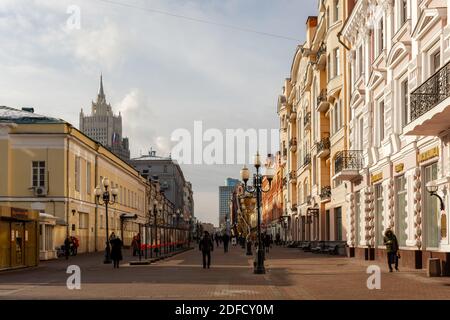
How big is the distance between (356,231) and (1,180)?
78.0 ft

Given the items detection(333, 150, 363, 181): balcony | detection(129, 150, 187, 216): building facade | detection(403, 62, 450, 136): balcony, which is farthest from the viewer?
detection(129, 150, 187, 216): building facade

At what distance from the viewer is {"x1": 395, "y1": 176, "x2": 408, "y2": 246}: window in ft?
88.0

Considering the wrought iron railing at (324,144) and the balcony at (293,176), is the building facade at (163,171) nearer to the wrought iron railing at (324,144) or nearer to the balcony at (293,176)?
the balcony at (293,176)

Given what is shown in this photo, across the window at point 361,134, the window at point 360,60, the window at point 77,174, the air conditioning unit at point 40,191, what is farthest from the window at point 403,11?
the window at point 77,174

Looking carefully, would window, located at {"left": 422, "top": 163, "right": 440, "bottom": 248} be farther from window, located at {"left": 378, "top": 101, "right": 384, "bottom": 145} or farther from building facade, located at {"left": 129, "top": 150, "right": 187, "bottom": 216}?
building facade, located at {"left": 129, "top": 150, "right": 187, "bottom": 216}

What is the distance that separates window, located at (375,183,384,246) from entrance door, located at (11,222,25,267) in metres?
14.3

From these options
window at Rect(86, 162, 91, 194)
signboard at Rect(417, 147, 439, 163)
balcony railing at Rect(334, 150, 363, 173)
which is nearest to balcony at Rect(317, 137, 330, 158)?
balcony railing at Rect(334, 150, 363, 173)

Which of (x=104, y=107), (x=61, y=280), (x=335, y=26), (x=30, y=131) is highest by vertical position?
(x=104, y=107)

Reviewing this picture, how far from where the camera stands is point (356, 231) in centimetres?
3612

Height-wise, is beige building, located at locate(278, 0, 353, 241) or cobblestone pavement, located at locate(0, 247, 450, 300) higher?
beige building, located at locate(278, 0, 353, 241)

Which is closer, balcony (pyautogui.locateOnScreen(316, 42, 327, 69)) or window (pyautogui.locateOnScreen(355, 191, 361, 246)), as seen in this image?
window (pyautogui.locateOnScreen(355, 191, 361, 246))

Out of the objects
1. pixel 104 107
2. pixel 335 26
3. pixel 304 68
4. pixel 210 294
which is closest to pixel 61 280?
pixel 210 294

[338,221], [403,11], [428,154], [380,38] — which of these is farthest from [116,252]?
[338,221]

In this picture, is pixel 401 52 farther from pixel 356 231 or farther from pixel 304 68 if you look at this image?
pixel 304 68
